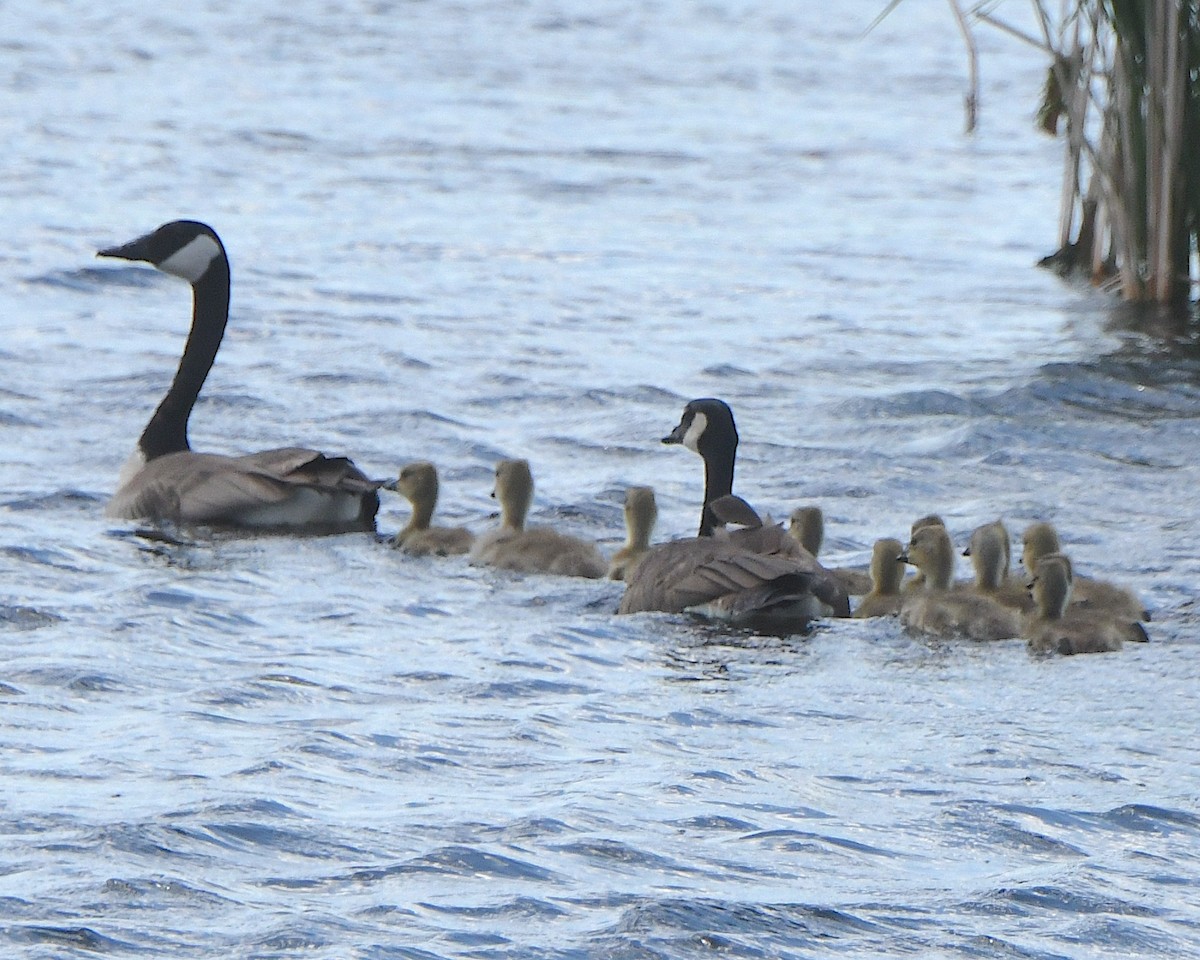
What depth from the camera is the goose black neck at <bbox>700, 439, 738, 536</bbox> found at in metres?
10.6

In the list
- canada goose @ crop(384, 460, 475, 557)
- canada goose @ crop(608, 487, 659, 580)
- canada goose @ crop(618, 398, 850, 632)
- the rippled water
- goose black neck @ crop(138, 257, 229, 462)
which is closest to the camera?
the rippled water

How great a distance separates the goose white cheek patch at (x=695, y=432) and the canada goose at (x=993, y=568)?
1.44 m

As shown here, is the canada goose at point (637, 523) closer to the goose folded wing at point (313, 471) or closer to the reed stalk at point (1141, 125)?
the goose folded wing at point (313, 471)

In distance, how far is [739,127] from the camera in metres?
26.7

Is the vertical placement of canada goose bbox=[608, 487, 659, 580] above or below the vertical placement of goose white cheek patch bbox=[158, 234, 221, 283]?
below

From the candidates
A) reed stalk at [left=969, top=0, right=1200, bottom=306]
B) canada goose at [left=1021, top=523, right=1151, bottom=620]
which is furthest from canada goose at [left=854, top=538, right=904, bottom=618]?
reed stalk at [left=969, top=0, right=1200, bottom=306]

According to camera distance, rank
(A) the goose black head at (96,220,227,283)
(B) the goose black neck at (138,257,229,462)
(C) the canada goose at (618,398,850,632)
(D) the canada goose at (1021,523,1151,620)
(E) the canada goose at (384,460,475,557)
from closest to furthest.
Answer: (C) the canada goose at (618,398,850,632), (D) the canada goose at (1021,523,1151,620), (E) the canada goose at (384,460,475,557), (B) the goose black neck at (138,257,229,462), (A) the goose black head at (96,220,227,283)

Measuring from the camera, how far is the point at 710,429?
1062 centimetres

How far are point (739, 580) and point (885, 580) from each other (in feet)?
2.77

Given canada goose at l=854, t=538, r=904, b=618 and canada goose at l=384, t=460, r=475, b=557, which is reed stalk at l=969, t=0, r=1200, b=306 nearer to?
canada goose at l=384, t=460, r=475, b=557

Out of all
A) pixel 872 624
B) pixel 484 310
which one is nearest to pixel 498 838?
pixel 872 624

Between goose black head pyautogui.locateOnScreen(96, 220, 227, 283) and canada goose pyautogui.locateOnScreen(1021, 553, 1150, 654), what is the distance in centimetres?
522

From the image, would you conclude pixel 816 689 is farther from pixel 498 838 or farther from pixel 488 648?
pixel 498 838

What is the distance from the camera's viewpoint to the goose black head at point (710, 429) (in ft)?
34.8
